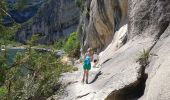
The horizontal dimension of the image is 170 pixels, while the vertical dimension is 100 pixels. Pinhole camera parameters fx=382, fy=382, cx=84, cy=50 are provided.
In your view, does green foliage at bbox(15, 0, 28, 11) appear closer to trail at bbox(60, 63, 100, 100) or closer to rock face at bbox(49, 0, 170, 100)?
rock face at bbox(49, 0, 170, 100)

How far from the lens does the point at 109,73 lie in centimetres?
1709

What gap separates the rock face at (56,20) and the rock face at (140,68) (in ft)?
348

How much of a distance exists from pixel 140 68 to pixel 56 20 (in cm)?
12295

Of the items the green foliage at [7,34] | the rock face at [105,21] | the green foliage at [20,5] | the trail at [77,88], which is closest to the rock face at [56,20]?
the rock face at [105,21]

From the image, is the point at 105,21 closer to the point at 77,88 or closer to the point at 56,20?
the point at 77,88

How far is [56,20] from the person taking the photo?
136250mm

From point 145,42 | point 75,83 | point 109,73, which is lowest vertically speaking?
point 75,83

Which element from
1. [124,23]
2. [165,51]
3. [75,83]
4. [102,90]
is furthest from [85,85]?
[124,23]

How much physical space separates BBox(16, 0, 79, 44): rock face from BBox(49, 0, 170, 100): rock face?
106147 millimetres

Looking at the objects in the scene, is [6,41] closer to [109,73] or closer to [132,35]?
[109,73]

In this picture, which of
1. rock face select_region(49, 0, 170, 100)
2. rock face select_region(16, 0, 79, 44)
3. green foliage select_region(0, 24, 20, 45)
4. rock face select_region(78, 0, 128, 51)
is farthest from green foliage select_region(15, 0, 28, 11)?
rock face select_region(16, 0, 79, 44)

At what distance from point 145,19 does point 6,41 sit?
929cm

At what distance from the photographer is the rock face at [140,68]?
11.8 m

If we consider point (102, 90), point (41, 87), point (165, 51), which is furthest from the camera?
point (41, 87)
